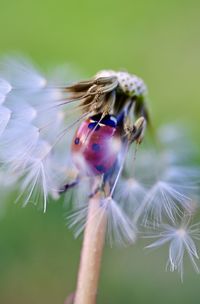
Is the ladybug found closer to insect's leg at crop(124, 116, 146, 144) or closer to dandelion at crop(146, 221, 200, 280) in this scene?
insect's leg at crop(124, 116, 146, 144)

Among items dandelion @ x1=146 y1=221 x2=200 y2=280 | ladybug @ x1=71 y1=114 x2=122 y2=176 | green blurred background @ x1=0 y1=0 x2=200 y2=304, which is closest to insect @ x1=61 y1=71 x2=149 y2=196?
ladybug @ x1=71 y1=114 x2=122 y2=176

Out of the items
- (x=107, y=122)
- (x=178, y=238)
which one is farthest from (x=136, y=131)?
(x=178, y=238)

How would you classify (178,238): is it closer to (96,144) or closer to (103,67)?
(96,144)

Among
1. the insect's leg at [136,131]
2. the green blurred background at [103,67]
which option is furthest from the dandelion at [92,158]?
the green blurred background at [103,67]

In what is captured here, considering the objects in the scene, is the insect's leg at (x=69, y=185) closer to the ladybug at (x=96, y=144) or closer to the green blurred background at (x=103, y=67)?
the ladybug at (x=96, y=144)

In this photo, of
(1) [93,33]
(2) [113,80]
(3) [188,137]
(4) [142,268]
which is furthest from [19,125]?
(1) [93,33]

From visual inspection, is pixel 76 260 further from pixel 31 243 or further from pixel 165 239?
pixel 165 239

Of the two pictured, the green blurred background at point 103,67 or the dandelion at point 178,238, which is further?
the green blurred background at point 103,67
